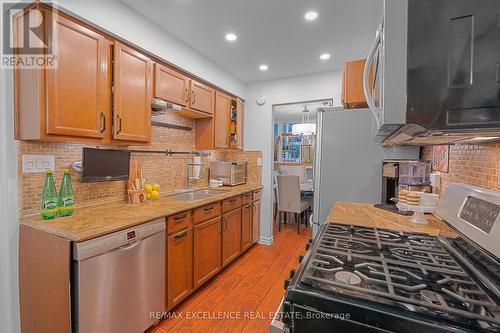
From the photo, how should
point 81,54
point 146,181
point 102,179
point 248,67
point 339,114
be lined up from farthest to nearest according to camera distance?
point 248,67 → point 146,181 → point 339,114 → point 102,179 → point 81,54

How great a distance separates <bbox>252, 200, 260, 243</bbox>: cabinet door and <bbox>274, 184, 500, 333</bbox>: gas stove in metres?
2.53

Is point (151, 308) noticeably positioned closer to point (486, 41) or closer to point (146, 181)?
point (146, 181)

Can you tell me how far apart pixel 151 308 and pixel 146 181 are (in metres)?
1.19

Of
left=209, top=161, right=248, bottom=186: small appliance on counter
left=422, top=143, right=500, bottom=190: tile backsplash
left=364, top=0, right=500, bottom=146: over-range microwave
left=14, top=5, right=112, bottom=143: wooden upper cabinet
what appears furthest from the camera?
left=209, top=161, right=248, bottom=186: small appliance on counter

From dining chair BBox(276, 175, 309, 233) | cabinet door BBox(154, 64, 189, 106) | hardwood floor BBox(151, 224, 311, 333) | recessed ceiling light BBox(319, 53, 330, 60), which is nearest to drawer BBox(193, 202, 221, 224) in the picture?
hardwood floor BBox(151, 224, 311, 333)

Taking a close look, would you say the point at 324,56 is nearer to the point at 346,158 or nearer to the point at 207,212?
the point at 346,158

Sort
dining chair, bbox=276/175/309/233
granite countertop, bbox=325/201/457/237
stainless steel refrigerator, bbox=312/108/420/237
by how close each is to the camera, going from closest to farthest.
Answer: granite countertop, bbox=325/201/457/237, stainless steel refrigerator, bbox=312/108/420/237, dining chair, bbox=276/175/309/233

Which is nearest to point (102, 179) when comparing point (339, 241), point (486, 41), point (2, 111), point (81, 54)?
point (2, 111)

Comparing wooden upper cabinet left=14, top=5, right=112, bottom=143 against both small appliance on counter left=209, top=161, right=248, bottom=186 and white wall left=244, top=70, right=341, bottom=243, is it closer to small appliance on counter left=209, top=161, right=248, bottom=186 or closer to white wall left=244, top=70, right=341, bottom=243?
small appliance on counter left=209, top=161, right=248, bottom=186

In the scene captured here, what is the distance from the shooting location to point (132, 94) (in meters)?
1.98

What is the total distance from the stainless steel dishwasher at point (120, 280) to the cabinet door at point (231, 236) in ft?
3.10

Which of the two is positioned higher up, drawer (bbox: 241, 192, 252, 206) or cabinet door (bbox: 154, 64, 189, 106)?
cabinet door (bbox: 154, 64, 189, 106)

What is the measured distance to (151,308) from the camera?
1.77 m

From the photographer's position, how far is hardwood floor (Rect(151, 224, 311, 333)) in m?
1.90
